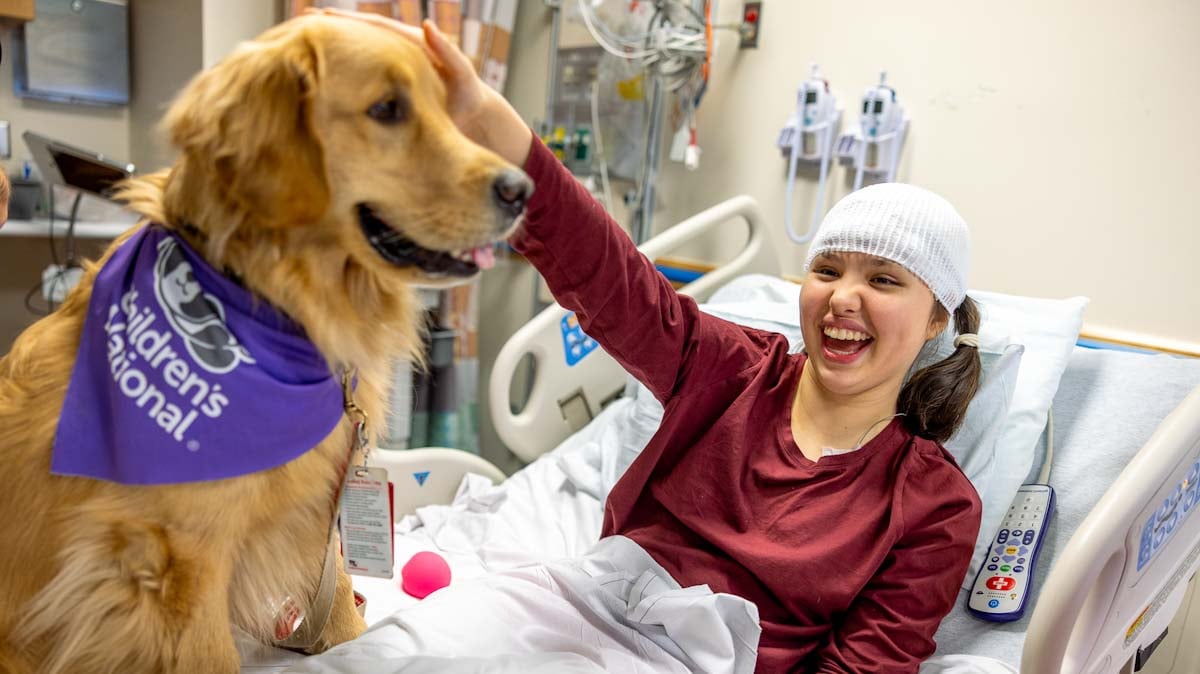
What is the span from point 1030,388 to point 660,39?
145 cm

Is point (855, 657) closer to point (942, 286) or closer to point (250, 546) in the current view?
point (942, 286)

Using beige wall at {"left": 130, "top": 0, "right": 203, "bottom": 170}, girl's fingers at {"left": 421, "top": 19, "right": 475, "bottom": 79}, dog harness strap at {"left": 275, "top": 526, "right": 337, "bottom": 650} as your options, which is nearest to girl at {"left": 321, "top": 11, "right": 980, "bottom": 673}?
girl's fingers at {"left": 421, "top": 19, "right": 475, "bottom": 79}

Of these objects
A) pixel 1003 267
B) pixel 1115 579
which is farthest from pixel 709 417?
pixel 1003 267

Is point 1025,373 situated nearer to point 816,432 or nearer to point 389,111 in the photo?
point 816,432

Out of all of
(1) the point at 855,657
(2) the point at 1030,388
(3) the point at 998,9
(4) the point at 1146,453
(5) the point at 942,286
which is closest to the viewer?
(4) the point at 1146,453

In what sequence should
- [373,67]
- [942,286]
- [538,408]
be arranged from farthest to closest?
[538,408], [942,286], [373,67]

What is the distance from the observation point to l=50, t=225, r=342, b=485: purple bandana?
2.83 feet

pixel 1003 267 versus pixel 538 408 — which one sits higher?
pixel 1003 267

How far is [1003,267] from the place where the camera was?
2166 mm

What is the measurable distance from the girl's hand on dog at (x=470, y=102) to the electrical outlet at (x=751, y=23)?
1680mm

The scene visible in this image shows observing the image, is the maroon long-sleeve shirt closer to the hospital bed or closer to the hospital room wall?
the hospital bed

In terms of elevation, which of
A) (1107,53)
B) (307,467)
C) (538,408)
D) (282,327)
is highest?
(1107,53)

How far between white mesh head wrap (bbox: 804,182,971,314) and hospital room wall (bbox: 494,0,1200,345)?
829mm

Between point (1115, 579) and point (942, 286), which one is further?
point (942, 286)
